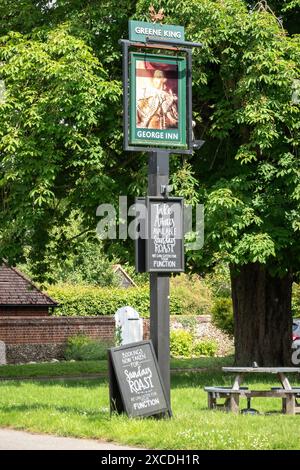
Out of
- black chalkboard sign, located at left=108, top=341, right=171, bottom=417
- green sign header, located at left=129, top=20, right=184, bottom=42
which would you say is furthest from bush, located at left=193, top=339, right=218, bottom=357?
green sign header, located at left=129, top=20, right=184, bottom=42

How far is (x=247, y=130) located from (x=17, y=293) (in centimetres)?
2114

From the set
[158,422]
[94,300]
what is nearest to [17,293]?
[94,300]

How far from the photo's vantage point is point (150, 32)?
13.7 meters

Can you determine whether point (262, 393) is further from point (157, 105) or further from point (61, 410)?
point (157, 105)

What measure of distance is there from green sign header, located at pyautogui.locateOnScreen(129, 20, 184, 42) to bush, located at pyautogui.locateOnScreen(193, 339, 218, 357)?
28.4 metres

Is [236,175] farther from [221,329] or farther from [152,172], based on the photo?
[221,329]

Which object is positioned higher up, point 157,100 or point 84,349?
point 157,100

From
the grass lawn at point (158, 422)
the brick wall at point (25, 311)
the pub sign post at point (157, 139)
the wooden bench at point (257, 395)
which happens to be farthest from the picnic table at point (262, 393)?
the brick wall at point (25, 311)

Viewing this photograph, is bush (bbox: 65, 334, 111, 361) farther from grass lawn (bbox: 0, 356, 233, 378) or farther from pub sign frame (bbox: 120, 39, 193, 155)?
pub sign frame (bbox: 120, 39, 193, 155)

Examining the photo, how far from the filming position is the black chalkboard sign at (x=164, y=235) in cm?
1359

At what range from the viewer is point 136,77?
1367 centimetres

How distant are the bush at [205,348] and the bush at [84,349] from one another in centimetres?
424

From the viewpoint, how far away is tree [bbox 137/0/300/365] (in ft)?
64.4

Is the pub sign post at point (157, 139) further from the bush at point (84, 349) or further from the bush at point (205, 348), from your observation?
the bush at point (205, 348)
